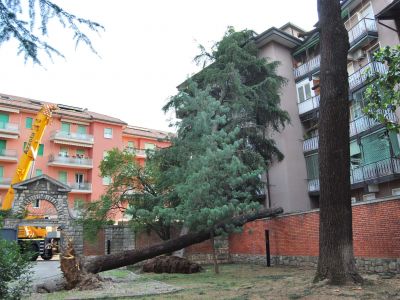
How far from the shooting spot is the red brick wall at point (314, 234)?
453 inches

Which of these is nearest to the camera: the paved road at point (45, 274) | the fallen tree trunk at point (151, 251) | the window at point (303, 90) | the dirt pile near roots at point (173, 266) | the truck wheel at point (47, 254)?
the fallen tree trunk at point (151, 251)

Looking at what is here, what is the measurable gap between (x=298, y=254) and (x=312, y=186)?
39.1 feet

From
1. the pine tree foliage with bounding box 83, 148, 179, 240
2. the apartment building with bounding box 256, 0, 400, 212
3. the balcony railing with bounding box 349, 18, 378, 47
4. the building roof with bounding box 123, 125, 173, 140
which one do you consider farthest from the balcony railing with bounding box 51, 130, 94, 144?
the balcony railing with bounding box 349, 18, 378, 47

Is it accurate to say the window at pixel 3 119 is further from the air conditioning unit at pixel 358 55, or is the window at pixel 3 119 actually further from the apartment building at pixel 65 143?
the air conditioning unit at pixel 358 55

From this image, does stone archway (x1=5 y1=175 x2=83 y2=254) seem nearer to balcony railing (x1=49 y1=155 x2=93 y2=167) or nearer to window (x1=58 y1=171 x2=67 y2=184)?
balcony railing (x1=49 y1=155 x2=93 y2=167)

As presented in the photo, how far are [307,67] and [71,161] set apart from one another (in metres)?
30.8

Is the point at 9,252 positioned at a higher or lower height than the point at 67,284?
higher

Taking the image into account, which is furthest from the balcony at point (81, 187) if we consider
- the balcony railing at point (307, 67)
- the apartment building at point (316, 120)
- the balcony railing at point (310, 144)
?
the balcony railing at point (307, 67)

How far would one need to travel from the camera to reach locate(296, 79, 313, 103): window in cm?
2808

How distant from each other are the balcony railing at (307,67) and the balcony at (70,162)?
29.0m

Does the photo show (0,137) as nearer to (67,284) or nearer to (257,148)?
(257,148)

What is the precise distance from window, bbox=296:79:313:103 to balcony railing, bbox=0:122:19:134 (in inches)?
1222

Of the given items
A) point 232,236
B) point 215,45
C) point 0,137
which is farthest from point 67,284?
point 0,137

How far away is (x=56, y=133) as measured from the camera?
46156 millimetres
